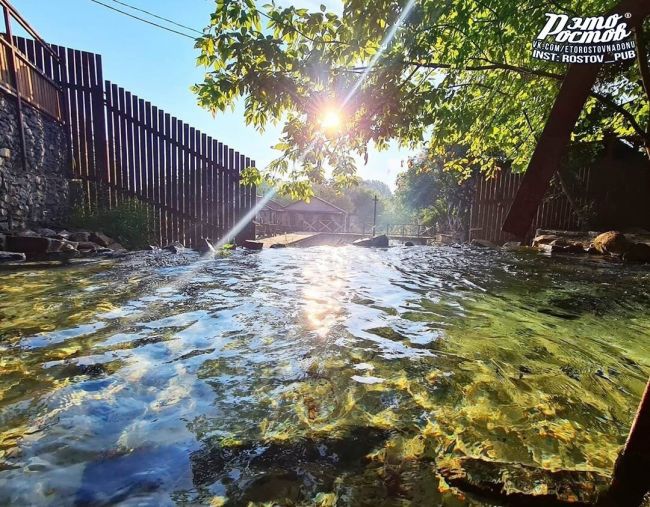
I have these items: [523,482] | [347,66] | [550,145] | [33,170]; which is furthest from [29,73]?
[523,482]

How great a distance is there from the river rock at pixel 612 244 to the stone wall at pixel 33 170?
38.6ft

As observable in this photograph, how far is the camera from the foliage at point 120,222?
7.23 metres

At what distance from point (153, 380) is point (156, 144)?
821cm

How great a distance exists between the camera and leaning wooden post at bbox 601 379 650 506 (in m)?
0.80

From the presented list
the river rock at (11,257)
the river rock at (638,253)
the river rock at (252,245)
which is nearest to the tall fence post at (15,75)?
the river rock at (11,257)

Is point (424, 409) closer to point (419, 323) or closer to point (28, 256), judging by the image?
point (419, 323)

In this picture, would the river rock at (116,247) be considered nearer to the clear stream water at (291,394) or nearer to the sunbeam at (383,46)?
the clear stream water at (291,394)

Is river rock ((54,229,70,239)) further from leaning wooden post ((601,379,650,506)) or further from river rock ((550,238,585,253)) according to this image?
river rock ((550,238,585,253))

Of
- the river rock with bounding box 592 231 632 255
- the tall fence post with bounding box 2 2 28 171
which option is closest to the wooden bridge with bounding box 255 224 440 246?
the tall fence post with bounding box 2 2 28 171

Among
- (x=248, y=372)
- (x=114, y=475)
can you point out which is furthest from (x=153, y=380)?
(x=114, y=475)

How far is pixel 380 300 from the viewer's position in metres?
3.74

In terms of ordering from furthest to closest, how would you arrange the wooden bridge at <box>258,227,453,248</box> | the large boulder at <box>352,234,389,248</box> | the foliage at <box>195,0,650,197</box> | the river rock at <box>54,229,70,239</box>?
the large boulder at <box>352,234,389,248</box> < the wooden bridge at <box>258,227,453,248</box> < the river rock at <box>54,229,70,239</box> < the foliage at <box>195,0,650,197</box>

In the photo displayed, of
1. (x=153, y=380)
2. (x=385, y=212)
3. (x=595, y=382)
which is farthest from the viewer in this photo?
(x=385, y=212)

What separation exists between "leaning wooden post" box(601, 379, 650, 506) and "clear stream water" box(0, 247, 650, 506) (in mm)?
363
